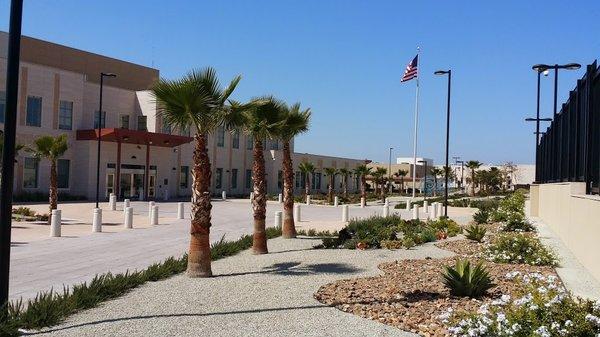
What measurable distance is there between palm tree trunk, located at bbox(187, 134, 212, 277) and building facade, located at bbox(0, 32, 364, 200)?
27.9m

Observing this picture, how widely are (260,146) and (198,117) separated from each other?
15.6 ft

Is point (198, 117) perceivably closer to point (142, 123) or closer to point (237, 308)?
point (237, 308)

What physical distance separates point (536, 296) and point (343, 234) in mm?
11609

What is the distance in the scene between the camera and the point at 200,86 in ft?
37.0

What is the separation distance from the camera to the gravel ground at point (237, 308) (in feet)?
23.5

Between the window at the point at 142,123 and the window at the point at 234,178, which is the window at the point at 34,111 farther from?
the window at the point at 234,178

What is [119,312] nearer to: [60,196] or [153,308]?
[153,308]

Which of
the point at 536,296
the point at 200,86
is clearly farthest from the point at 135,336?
the point at 200,86

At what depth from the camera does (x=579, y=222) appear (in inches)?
460

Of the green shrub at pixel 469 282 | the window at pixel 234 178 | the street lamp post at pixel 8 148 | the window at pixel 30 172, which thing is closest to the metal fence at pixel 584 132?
the green shrub at pixel 469 282

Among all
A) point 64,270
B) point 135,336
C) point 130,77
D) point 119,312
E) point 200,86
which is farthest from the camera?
point 130,77


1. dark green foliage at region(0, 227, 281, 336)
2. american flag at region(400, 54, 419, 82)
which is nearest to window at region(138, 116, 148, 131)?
american flag at region(400, 54, 419, 82)

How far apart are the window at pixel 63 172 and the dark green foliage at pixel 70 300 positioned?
3540 cm

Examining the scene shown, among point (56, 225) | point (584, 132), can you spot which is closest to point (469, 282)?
point (584, 132)
